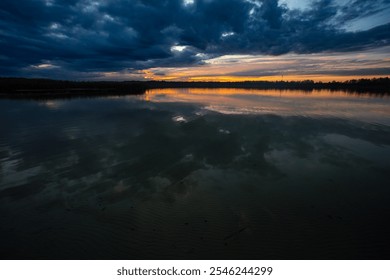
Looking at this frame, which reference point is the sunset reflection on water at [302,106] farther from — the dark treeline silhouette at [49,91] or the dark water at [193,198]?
the dark treeline silhouette at [49,91]

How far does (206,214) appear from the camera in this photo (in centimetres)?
598

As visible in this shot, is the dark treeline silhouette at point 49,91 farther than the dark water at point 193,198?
Yes

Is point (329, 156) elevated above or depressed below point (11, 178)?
below

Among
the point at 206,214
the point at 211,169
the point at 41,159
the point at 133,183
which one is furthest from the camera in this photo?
the point at 41,159

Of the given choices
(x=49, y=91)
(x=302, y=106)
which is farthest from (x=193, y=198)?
(x=49, y=91)

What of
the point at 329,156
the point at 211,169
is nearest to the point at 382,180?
the point at 329,156

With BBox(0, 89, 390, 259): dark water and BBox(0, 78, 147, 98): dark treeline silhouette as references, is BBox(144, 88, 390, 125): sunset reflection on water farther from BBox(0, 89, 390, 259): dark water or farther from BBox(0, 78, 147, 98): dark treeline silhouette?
BBox(0, 78, 147, 98): dark treeline silhouette

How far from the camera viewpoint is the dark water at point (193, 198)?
15.9 ft

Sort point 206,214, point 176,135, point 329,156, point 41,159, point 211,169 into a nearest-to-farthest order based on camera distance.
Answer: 1. point 206,214
2. point 211,169
3. point 41,159
4. point 329,156
5. point 176,135

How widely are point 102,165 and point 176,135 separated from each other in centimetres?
609

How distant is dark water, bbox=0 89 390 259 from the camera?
4832 millimetres

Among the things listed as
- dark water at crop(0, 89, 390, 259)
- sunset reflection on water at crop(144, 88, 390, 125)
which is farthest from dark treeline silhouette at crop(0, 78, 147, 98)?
dark water at crop(0, 89, 390, 259)

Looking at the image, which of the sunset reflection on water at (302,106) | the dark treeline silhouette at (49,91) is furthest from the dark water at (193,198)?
the dark treeline silhouette at (49,91)
